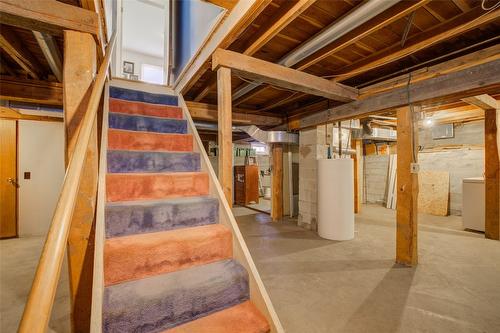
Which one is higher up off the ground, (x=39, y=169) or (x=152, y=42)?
(x=152, y=42)

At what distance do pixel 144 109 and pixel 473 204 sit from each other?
585 cm

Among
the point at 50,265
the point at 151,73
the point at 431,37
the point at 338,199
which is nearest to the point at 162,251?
the point at 50,265

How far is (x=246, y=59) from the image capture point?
90.4 inches

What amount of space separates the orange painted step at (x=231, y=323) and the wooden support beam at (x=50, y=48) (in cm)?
262

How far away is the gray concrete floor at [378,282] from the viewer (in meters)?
1.81

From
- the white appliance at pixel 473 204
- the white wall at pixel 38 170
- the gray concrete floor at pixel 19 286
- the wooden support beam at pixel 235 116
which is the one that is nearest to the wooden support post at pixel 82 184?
the gray concrete floor at pixel 19 286

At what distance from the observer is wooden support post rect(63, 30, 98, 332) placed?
1567 mm

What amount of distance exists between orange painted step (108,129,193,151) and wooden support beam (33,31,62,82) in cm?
95

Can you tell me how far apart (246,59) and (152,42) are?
20.2 feet

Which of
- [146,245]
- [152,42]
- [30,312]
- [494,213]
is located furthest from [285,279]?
[152,42]

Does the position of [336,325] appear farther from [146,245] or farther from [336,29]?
[336,29]

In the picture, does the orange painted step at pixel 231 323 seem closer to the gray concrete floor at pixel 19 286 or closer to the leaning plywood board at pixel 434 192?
the gray concrete floor at pixel 19 286

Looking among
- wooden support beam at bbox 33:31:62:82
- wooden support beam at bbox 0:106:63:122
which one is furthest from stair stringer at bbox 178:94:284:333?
wooden support beam at bbox 0:106:63:122

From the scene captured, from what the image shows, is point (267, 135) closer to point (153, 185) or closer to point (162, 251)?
point (153, 185)
